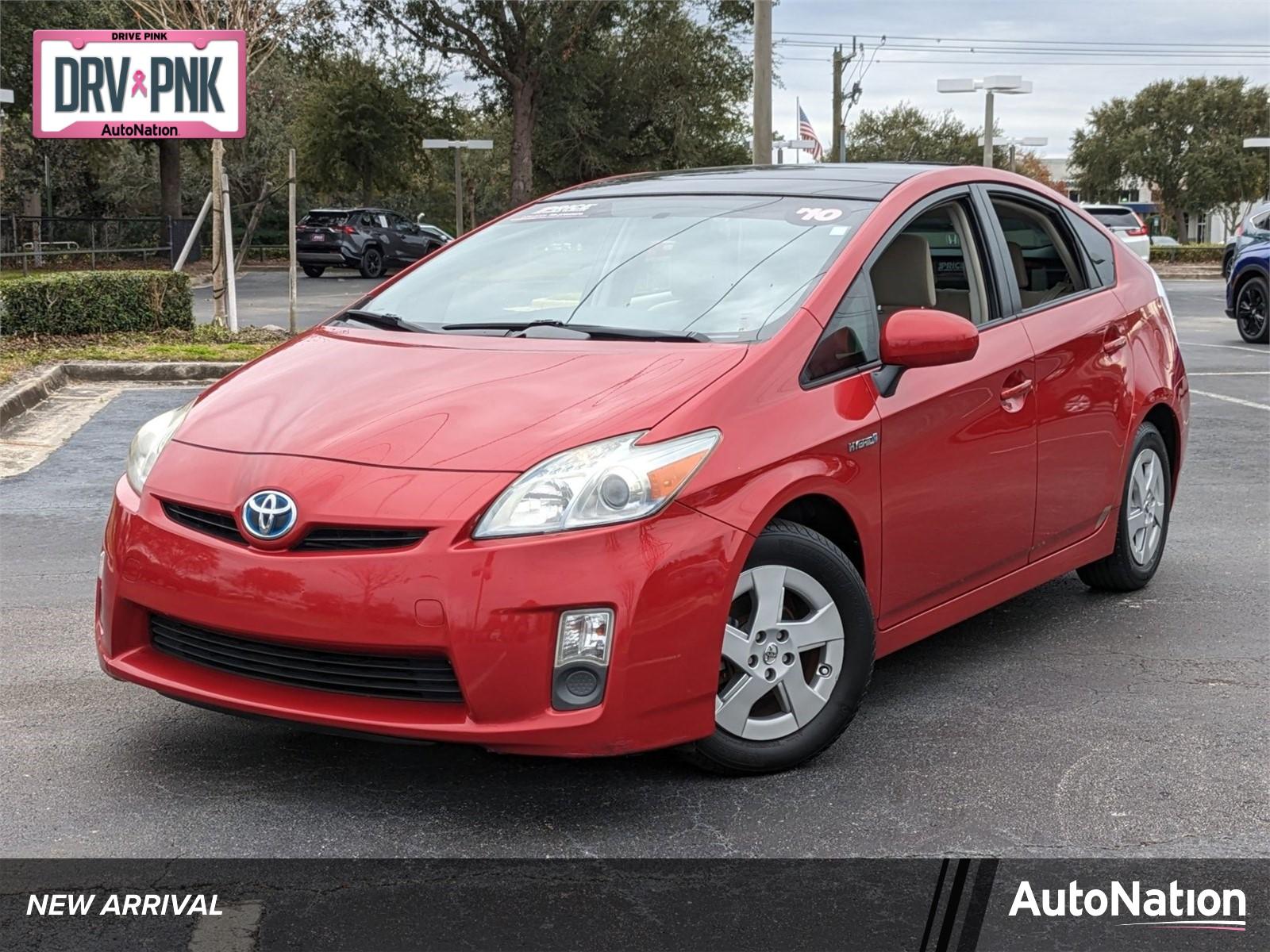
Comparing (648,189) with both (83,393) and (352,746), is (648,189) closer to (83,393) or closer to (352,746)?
(352,746)

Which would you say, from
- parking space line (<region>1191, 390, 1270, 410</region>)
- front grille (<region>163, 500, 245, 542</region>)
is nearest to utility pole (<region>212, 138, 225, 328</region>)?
parking space line (<region>1191, 390, 1270, 410</region>)

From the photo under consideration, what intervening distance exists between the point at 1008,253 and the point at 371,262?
31.7 metres

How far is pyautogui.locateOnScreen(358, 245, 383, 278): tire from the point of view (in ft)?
116

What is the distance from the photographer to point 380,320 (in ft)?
15.3

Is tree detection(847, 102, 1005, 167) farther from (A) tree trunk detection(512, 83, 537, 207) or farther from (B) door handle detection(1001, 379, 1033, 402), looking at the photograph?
(B) door handle detection(1001, 379, 1033, 402)

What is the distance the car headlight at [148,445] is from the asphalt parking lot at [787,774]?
73 cm

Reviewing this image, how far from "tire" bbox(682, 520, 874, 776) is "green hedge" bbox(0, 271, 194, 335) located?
12.1 m

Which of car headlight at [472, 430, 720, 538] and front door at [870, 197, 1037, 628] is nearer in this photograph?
car headlight at [472, 430, 720, 538]

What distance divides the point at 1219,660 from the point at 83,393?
9.33 meters

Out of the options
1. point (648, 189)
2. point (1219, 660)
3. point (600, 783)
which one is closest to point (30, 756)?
point (600, 783)

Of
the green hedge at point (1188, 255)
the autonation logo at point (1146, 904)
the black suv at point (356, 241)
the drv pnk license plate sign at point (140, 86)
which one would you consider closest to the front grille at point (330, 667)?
the autonation logo at point (1146, 904)

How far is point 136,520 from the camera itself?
12.4 feet

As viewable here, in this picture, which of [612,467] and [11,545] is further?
[11,545]

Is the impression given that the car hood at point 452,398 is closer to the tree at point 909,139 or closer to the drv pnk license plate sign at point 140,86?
the drv pnk license plate sign at point 140,86
